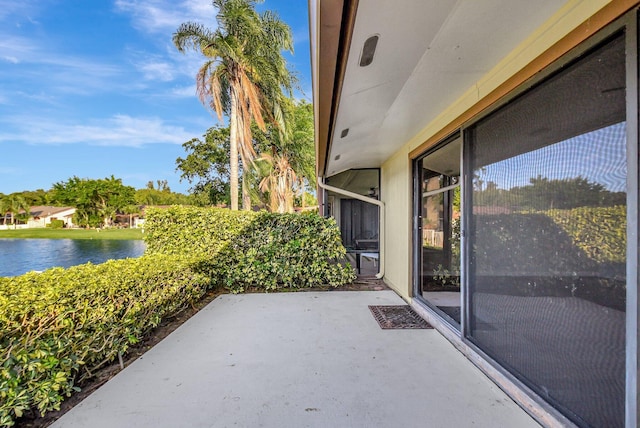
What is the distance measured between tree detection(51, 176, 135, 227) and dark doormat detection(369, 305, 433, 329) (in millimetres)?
20259

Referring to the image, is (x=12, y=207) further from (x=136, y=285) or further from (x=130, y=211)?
(x=136, y=285)

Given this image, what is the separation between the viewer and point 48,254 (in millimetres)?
4934

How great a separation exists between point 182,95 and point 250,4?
286 inches

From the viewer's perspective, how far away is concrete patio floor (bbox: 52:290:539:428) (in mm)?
1831

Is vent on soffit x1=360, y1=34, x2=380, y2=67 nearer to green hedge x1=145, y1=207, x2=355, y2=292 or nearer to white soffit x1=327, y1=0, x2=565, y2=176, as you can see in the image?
white soffit x1=327, y1=0, x2=565, y2=176

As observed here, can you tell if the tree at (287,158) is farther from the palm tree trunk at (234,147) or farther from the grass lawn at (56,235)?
the grass lawn at (56,235)

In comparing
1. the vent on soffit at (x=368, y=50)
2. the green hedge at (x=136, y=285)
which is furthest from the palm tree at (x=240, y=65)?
the vent on soffit at (x=368, y=50)

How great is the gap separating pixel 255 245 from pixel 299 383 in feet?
10.6

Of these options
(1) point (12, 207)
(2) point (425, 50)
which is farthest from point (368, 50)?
(1) point (12, 207)

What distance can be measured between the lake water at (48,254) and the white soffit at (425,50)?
3.91 metres

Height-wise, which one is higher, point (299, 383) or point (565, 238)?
point (565, 238)

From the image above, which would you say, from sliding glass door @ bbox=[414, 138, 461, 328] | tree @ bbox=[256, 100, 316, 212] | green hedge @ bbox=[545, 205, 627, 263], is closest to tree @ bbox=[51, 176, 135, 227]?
tree @ bbox=[256, 100, 316, 212]

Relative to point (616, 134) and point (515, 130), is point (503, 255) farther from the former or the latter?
point (616, 134)

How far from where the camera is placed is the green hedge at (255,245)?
515 cm
